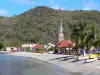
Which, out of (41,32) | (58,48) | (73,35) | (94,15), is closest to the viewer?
(73,35)

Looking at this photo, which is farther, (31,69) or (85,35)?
(85,35)

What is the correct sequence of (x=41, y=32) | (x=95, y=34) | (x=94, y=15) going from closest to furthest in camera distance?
(x=95, y=34) → (x=94, y=15) → (x=41, y=32)

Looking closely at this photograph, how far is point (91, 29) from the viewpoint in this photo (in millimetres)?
54094

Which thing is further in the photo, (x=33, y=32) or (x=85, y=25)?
(x=33, y=32)

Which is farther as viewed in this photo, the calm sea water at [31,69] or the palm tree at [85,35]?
the palm tree at [85,35]

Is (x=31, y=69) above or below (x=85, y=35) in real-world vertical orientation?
below

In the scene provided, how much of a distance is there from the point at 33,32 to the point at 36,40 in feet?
21.5

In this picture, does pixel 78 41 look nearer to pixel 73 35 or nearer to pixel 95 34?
pixel 73 35

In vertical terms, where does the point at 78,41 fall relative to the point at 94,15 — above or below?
below

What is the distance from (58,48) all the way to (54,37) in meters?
93.0

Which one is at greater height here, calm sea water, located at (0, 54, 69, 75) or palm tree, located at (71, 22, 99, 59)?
palm tree, located at (71, 22, 99, 59)

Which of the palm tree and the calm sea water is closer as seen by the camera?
the calm sea water

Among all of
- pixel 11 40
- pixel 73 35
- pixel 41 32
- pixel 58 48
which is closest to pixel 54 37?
pixel 41 32

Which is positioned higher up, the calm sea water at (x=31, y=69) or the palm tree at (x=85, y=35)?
the palm tree at (x=85, y=35)
